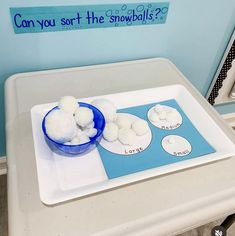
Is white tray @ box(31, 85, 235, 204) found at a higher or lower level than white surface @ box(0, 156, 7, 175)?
higher

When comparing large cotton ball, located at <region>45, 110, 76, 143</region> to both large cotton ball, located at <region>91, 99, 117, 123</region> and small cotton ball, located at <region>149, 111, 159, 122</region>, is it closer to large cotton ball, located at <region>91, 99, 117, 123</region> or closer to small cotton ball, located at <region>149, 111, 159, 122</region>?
large cotton ball, located at <region>91, 99, 117, 123</region>

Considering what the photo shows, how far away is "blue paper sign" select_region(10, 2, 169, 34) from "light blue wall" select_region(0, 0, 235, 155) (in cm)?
1

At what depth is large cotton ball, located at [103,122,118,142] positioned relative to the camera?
20.4 inches

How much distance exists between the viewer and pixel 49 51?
71 cm

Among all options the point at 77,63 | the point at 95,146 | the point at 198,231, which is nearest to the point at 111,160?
the point at 95,146

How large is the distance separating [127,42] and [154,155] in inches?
16.3

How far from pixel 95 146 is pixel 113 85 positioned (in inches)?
8.7

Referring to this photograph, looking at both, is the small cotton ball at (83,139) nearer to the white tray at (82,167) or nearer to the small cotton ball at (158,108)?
the white tray at (82,167)

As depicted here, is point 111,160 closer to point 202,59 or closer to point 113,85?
point 113,85

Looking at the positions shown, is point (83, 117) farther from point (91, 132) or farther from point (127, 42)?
point (127, 42)

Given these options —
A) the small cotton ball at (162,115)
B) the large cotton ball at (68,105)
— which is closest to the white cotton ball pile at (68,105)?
the large cotton ball at (68,105)

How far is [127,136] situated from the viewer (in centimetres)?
52

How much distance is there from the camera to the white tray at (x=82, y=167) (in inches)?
17.1

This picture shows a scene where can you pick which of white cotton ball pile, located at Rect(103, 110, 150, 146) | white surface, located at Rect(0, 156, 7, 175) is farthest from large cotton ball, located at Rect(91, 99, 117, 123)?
white surface, located at Rect(0, 156, 7, 175)
